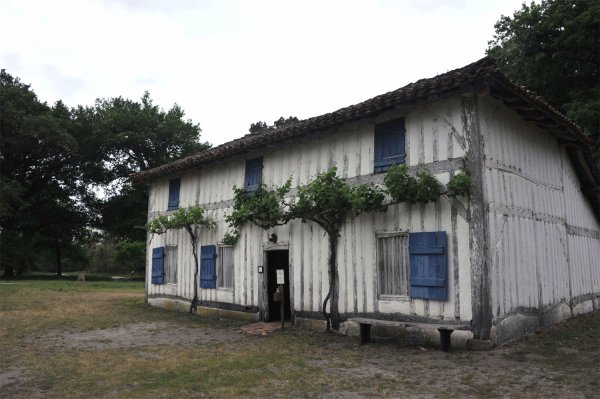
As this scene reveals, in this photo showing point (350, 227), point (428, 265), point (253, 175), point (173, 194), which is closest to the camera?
point (428, 265)

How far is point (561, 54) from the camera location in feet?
70.1

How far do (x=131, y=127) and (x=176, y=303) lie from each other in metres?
26.5

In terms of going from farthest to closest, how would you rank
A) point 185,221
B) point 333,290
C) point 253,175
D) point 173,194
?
point 173,194 → point 185,221 → point 253,175 → point 333,290

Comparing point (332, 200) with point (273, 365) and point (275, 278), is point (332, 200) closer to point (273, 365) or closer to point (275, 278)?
point (273, 365)

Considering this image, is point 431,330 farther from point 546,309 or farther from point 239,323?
point 239,323

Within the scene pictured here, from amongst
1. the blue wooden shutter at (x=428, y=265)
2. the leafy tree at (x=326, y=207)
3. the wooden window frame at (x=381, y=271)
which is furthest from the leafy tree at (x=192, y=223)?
the blue wooden shutter at (x=428, y=265)

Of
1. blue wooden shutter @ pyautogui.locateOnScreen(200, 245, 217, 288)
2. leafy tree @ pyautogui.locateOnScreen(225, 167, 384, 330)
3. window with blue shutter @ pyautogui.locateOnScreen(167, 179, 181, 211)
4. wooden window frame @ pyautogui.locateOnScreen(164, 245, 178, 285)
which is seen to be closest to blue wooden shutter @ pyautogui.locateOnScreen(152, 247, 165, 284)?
wooden window frame @ pyautogui.locateOnScreen(164, 245, 178, 285)

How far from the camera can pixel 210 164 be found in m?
14.2

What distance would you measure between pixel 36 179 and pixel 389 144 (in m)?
34.4

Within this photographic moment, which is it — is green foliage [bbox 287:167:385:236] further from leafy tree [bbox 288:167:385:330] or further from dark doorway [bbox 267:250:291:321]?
dark doorway [bbox 267:250:291:321]

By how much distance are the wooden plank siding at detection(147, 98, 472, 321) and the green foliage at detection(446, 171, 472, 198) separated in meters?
0.33

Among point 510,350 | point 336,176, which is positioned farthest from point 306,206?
point 510,350

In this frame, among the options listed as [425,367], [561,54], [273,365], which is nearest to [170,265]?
[273,365]

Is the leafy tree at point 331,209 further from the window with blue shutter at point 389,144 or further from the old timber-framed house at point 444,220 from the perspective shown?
the window with blue shutter at point 389,144
